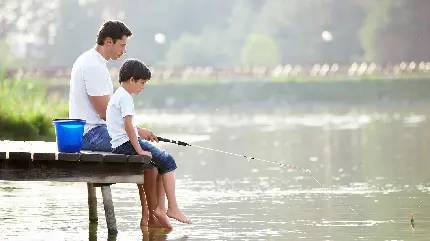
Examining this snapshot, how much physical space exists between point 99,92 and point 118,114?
313 mm

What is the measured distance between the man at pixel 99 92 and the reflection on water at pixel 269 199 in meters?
0.60

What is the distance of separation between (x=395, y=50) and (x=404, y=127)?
211 feet

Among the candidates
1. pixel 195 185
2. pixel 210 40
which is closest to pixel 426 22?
pixel 210 40

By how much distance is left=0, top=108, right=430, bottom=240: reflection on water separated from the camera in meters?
10.9

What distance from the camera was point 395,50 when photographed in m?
97.8

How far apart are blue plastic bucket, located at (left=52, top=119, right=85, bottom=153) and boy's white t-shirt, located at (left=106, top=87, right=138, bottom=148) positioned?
230 millimetres

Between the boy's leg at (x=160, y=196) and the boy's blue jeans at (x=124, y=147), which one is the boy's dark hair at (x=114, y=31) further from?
the boy's leg at (x=160, y=196)

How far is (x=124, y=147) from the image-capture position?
10680mm

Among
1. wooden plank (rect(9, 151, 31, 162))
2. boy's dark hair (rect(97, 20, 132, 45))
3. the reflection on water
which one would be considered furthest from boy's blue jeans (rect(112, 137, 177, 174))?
boy's dark hair (rect(97, 20, 132, 45))

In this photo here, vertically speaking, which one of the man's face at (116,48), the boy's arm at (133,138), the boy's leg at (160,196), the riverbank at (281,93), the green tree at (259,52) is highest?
the green tree at (259,52)

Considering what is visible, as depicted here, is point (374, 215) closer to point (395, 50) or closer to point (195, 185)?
point (195, 185)

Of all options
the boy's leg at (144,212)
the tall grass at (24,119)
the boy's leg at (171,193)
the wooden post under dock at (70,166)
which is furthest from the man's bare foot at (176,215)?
the tall grass at (24,119)

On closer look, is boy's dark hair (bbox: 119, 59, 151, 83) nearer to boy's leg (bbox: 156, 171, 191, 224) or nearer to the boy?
the boy

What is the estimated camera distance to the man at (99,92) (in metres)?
10.9
